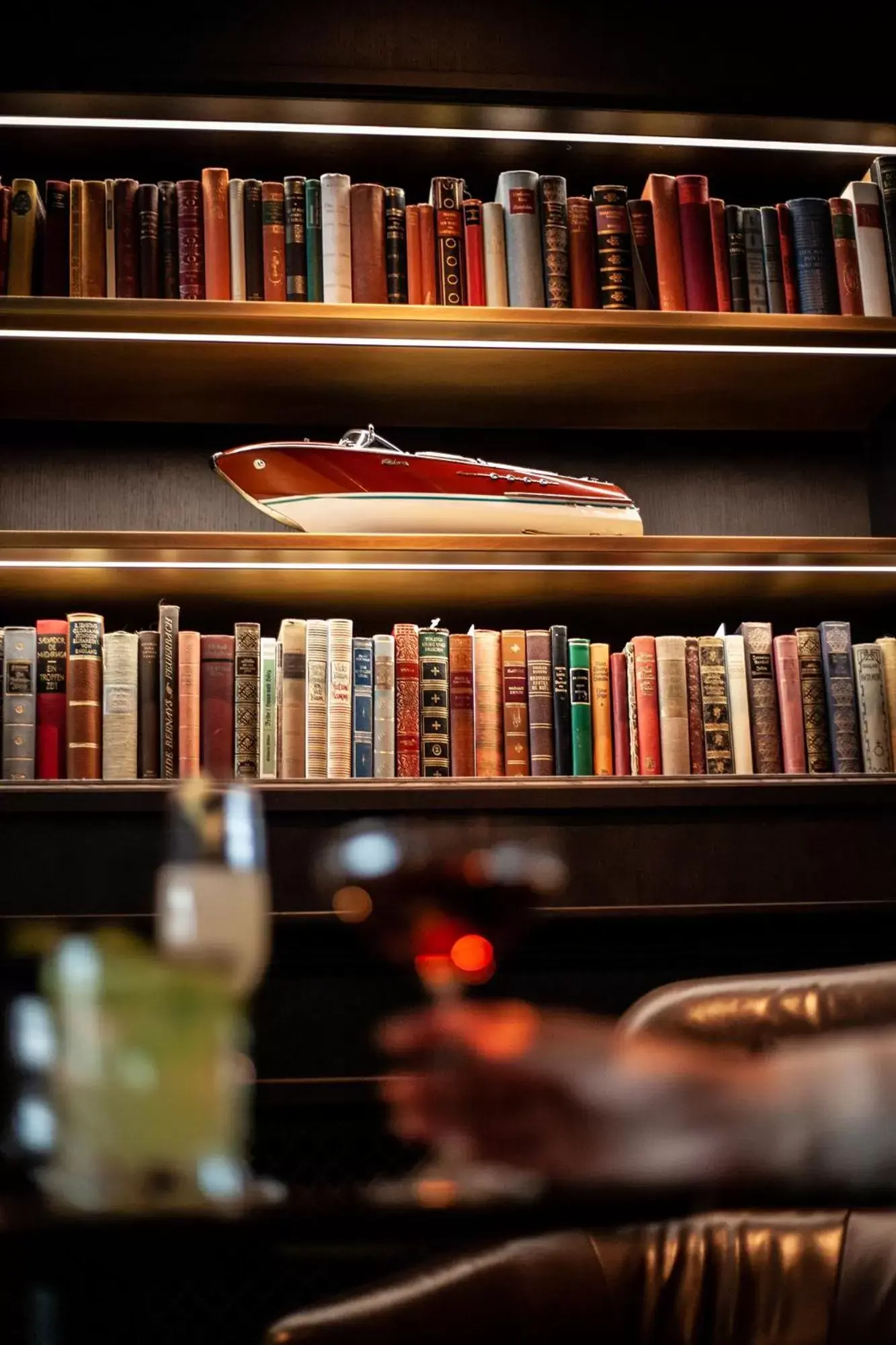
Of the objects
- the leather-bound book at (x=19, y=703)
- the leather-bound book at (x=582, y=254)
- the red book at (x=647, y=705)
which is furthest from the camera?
the leather-bound book at (x=582, y=254)

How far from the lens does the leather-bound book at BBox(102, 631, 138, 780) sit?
5.69 feet

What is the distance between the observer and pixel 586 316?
6.14 feet

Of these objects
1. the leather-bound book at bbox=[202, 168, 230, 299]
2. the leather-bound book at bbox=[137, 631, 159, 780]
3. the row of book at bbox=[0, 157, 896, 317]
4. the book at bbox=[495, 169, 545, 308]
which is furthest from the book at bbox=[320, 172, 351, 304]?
the leather-bound book at bbox=[137, 631, 159, 780]

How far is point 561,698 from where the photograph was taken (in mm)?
1841

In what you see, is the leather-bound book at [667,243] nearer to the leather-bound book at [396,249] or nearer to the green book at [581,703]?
the leather-bound book at [396,249]

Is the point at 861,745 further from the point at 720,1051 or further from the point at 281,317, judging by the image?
the point at 281,317

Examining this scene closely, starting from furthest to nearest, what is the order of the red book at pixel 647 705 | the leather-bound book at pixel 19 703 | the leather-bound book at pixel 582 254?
the leather-bound book at pixel 582 254, the red book at pixel 647 705, the leather-bound book at pixel 19 703

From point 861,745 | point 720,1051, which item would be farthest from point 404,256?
point 720,1051

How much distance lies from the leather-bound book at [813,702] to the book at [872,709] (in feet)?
0.18

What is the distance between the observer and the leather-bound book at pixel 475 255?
1.91m

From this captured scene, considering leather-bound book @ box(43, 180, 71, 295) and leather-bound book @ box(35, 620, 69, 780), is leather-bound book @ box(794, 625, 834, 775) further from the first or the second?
leather-bound book @ box(43, 180, 71, 295)

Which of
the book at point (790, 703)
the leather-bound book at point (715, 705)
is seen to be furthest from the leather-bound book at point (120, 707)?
the book at point (790, 703)

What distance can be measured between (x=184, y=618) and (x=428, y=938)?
0.77 metres

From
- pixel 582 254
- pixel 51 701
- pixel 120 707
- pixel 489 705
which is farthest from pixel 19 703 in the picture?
pixel 582 254
